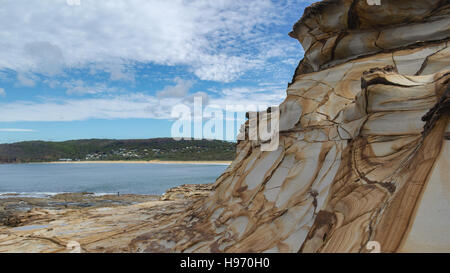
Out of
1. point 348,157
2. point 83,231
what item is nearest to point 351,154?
point 348,157

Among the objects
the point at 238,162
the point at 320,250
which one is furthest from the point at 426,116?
the point at 238,162

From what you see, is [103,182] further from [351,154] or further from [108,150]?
[108,150]

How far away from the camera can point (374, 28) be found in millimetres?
9148

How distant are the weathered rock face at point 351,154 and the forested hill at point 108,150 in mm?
110379

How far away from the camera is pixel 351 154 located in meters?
5.93

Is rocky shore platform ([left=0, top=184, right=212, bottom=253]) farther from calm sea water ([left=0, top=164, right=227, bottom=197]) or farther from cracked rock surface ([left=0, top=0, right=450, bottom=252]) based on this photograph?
calm sea water ([left=0, top=164, right=227, bottom=197])

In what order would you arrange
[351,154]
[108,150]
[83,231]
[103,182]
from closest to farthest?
[351,154] → [83,231] → [103,182] → [108,150]

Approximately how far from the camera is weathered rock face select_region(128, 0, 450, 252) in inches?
159

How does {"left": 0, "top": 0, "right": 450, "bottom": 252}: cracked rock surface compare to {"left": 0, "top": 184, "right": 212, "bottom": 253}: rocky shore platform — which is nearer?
{"left": 0, "top": 0, "right": 450, "bottom": 252}: cracked rock surface

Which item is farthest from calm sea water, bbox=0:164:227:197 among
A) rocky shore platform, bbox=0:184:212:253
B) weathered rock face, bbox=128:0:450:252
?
weathered rock face, bbox=128:0:450:252

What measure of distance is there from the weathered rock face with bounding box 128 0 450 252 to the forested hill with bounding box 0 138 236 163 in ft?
362

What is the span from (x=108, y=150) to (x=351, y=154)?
160 meters

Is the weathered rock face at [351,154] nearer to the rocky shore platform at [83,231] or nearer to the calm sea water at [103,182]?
the rocky shore platform at [83,231]
